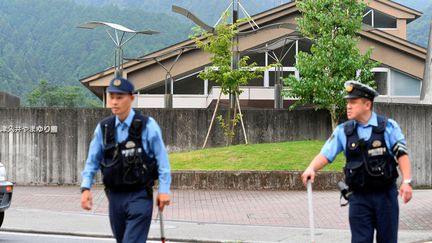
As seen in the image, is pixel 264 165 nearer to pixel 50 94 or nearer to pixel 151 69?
pixel 151 69

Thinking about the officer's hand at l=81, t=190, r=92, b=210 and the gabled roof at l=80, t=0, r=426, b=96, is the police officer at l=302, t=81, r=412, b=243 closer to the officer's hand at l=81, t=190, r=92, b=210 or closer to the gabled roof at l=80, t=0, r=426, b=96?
the officer's hand at l=81, t=190, r=92, b=210

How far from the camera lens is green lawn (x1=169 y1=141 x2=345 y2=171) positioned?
A: 2114 centimetres

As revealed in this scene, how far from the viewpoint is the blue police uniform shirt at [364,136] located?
21.8 feet

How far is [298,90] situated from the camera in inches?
965

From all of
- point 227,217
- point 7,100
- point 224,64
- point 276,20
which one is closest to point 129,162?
→ point 227,217

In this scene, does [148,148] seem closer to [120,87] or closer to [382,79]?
[120,87]

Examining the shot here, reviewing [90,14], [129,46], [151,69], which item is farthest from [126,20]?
[151,69]

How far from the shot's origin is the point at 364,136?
6.64m

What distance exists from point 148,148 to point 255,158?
606 inches

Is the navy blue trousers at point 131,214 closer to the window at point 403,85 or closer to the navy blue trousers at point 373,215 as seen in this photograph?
the navy blue trousers at point 373,215

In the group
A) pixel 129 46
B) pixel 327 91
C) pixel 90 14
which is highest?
pixel 90 14

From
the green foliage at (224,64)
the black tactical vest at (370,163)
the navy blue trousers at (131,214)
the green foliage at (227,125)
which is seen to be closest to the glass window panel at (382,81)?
the green foliage at (224,64)

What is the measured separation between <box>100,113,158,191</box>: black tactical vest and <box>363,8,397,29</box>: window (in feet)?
108

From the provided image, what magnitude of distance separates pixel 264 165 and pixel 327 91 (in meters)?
4.10
